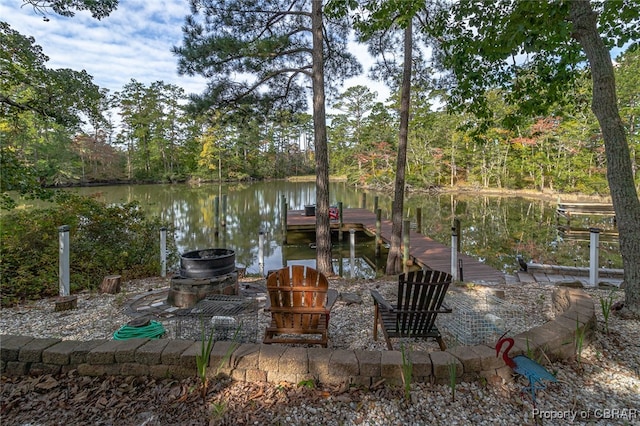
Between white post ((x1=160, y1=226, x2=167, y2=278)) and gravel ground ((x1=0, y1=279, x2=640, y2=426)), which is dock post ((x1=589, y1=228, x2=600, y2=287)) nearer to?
gravel ground ((x1=0, y1=279, x2=640, y2=426))

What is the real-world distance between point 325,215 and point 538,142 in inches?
785

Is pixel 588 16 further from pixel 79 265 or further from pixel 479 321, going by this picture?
pixel 79 265

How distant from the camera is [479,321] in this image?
2.66 m

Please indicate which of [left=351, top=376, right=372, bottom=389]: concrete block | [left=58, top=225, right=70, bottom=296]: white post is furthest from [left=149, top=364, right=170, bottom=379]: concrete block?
[left=58, top=225, right=70, bottom=296]: white post

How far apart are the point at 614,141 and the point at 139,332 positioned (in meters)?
4.30

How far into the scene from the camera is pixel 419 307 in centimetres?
238

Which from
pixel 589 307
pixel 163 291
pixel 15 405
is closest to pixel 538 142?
pixel 589 307

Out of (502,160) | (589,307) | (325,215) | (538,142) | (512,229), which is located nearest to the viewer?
(589,307)

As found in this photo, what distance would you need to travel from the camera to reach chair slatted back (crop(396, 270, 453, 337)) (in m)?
2.33

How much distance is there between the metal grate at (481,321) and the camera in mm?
2549

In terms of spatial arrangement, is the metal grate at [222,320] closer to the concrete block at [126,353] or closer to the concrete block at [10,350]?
the concrete block at [126,353]

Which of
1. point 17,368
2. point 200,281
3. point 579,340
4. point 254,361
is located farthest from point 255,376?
point 579,340

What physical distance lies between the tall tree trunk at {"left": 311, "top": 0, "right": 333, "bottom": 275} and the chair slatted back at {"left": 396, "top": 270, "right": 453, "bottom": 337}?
3.16 m

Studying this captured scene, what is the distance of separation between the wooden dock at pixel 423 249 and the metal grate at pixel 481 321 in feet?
6.31
